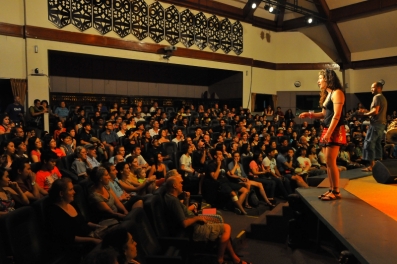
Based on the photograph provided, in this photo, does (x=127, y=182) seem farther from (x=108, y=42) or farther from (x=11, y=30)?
(x=108, y=42)

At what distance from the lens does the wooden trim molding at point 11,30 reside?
739 cm

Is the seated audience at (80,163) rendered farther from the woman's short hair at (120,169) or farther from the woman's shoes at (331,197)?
the woman's shoes at (331,197)

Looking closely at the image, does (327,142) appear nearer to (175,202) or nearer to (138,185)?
(175,202)

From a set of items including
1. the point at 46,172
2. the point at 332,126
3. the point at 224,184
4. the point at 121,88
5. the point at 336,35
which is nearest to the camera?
the point at 332,126

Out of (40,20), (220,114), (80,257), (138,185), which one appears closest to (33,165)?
(138,185)

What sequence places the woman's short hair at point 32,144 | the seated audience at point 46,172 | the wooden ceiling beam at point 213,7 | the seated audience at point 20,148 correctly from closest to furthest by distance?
the seated audience at point 46,172
the seated audience at point 20,148
the woman's short hair at point 32,144
the wooden ceiling beam at point 213,7

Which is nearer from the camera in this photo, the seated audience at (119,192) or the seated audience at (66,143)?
the seated audience at (119,192)

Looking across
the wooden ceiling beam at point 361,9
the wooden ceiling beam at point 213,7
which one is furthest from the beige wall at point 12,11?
the wooden ceiling beam at point 361,9

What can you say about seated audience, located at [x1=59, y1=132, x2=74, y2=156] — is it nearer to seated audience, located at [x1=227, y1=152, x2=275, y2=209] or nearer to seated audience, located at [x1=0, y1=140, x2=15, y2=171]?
seated audience, located at [x1=0, y1=140, x2=15, y2=171]

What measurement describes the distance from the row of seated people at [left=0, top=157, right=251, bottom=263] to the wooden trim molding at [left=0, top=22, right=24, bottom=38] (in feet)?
16.2

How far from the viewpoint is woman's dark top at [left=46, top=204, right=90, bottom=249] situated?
254cm

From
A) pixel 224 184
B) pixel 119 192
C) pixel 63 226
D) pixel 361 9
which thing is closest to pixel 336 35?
pixel 361 9

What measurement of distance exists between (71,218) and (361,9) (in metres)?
10.9

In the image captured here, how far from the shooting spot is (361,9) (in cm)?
1077
